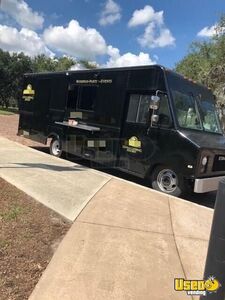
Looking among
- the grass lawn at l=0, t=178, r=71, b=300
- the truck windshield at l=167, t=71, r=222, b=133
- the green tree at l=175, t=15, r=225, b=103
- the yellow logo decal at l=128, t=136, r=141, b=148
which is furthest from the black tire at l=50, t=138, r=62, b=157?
the green tree at l=175, t=15, r=225, b=103

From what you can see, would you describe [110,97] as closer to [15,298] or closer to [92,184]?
[92,184]

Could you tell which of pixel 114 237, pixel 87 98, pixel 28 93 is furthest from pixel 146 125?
pixel 28 93

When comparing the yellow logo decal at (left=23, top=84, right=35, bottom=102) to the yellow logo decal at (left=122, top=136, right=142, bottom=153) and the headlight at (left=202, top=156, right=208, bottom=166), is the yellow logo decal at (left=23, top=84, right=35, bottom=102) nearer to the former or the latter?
the yellow logo decal at (left=122, top=136, right=142, bottom=153)

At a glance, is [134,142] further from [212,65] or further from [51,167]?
[212,65]

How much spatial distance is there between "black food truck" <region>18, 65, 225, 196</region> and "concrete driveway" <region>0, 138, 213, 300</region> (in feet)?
2.26

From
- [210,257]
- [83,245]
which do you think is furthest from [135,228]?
[210,257]

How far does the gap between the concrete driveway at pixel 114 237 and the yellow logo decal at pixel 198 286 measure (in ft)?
0.28

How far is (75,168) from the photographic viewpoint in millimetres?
8523

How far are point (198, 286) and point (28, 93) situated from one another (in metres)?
10.2

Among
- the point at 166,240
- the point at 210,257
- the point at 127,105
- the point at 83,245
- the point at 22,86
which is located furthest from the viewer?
the point at 22,86

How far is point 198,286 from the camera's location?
311cm

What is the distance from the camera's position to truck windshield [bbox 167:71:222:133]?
741 centimetres

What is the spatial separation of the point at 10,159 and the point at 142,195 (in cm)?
377

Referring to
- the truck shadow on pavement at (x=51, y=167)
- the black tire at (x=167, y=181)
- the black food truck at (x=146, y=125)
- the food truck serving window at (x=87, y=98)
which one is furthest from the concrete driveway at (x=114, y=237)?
the food truck serving window at (x=87, y=98)
